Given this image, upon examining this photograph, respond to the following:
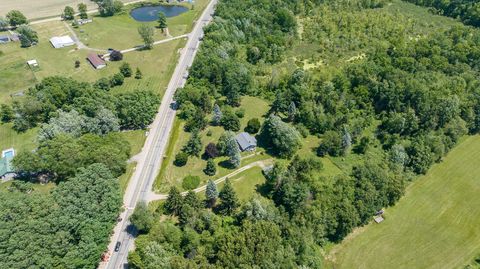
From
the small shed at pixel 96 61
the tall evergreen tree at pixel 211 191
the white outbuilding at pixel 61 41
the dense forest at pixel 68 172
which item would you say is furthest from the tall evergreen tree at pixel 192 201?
the white outbuilding at pixel 61 41

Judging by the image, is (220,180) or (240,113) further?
(240,113)

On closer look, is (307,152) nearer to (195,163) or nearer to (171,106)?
(195,163)

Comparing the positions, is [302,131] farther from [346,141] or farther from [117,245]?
[117,245]

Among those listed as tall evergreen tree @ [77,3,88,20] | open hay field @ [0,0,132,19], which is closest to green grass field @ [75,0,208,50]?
tall evergreen tree @ [77,3,88,20]

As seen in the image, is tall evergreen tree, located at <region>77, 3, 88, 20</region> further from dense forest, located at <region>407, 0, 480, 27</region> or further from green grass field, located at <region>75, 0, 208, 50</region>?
dense forest, located at <region>407, 0, 480, 27</region>

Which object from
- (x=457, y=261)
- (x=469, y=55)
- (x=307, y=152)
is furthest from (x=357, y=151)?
(x=469, y=55)

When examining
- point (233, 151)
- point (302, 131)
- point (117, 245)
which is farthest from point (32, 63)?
point (302, 131)

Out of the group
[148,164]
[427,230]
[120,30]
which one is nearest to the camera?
[427,230]

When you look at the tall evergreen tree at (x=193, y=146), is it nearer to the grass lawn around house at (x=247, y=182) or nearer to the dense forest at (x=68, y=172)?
the grass lawn around house at (x=247, y=182)
